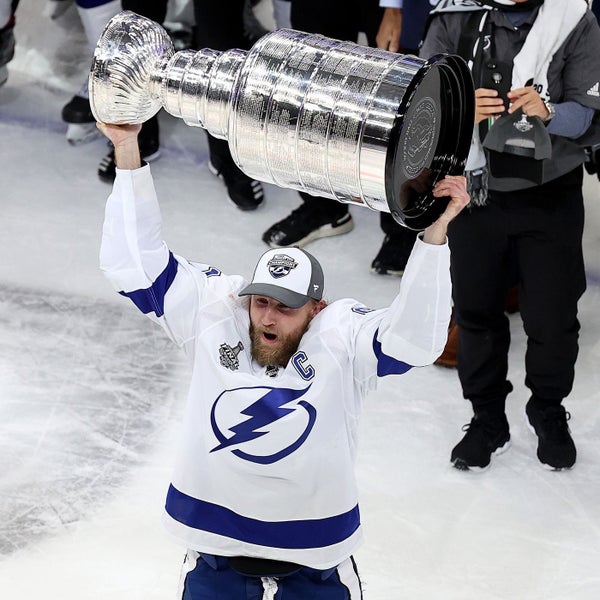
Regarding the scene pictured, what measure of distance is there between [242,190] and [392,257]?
2.22 ft

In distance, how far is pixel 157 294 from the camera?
2.45 metres

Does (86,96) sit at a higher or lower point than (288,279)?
lower

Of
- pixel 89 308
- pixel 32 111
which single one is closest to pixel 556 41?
pixel 89 308

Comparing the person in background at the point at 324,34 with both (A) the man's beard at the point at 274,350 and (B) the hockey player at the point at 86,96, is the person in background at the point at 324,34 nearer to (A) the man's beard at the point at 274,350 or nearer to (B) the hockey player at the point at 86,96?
(B) the hockey player at the point at 86,96

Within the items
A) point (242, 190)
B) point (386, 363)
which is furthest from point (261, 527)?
point (242, 190)

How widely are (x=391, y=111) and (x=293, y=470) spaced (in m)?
0.78

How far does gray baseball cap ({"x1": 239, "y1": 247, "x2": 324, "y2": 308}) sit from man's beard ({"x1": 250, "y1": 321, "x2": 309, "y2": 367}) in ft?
0.23

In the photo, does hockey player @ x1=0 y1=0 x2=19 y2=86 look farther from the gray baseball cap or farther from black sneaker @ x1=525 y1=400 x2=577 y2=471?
the gray baseball cap

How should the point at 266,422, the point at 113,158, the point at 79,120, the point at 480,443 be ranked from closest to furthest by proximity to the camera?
the point at 266,422
the point at 480,443
the point at 113,158
the point at 79,120

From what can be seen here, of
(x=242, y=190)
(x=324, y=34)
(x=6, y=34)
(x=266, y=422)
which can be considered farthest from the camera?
(x=6, y=34)

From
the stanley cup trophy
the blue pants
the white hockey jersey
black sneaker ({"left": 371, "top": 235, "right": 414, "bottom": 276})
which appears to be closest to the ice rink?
black sneaker ({"left": 371, "top": 235, "right": 414, "bottom": 276})

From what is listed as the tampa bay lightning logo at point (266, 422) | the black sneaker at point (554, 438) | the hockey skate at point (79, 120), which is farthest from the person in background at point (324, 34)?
the tampa bay lightning logo at point (266, 422)

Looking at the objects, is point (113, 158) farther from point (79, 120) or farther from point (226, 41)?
point (226, 41)

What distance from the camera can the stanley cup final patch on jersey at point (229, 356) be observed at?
7.97 ft
